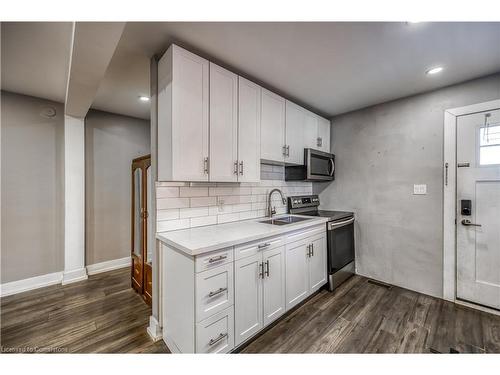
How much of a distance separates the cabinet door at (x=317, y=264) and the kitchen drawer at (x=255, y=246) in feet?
1.99

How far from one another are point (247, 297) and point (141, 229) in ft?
5.24

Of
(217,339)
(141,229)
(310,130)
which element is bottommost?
(217,339)

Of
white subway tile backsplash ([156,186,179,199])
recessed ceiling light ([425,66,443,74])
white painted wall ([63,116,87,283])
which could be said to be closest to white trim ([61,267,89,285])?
white painted wall ([63,116,87,283])

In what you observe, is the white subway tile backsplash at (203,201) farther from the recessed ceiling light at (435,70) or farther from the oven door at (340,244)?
the recessed ceiling light at (435,70)

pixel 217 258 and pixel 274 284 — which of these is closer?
pixel 217 258

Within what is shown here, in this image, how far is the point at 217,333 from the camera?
1444 mm

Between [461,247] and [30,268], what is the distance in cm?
516

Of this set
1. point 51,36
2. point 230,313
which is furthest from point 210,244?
point 51,36

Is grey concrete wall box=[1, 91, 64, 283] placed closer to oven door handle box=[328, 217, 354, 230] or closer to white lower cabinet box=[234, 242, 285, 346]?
white lower cabinet box=[234, 242, 285, 346]

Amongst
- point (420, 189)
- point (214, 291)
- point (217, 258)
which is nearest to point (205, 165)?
point (217, 258)

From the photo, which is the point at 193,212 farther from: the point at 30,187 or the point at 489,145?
the point at 489,145

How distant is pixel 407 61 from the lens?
6.13 ft

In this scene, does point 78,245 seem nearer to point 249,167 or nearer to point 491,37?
point 249,167

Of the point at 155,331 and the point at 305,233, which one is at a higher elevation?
the point at 305,233
